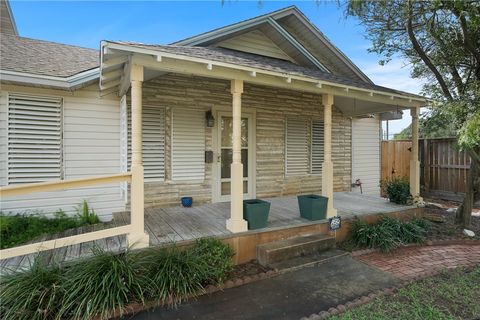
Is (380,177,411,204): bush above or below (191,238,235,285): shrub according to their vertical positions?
above

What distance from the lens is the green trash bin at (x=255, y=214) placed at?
4.29m

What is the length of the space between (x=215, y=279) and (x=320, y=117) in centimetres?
575

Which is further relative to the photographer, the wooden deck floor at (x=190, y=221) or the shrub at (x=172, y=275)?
the wooden deck floor at (x=190, y=221)

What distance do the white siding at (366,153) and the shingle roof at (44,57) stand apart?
750 cm

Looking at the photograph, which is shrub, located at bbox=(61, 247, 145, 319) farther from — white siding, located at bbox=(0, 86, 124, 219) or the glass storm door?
the glass storm door

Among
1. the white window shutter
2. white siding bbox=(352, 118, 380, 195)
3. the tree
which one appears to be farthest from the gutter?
white siding bbox=(352, 118, 380, 195)

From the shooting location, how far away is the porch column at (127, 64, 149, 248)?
3.57 m

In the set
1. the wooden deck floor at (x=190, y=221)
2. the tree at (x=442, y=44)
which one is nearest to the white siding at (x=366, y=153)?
the wooden deck floor at (x=190, y=221)

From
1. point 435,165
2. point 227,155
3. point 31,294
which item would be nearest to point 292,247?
point 227,155

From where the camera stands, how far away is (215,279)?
3.48 metres

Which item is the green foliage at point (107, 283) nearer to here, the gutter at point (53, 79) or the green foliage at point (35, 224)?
the green foliage at point (35, 224)

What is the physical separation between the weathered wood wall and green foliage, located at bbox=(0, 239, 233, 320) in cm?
260

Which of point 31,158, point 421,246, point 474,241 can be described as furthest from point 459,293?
point 31,158

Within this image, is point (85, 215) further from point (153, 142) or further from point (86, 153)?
point (153, 142)
